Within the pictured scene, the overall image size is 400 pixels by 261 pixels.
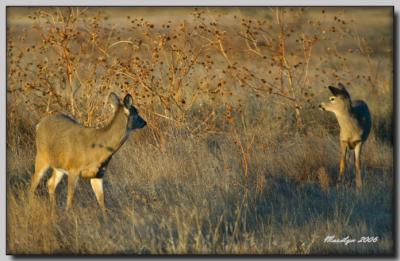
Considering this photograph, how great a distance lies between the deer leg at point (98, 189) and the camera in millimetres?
10383

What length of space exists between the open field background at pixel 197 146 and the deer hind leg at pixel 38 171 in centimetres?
15

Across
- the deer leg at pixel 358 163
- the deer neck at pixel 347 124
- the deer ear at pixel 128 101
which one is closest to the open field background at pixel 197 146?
the deer leg at pixel 358 163

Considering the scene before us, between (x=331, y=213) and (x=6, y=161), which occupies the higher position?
(x=6, y=161)

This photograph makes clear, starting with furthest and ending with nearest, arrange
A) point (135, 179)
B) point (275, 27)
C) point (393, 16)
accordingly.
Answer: point (275, 27) → point (135, 179) → point (393, 16)

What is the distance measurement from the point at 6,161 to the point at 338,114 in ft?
13.9

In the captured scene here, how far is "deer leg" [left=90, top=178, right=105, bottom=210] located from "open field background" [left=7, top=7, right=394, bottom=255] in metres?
0.15

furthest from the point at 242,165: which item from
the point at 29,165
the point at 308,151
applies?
the point at 29,165

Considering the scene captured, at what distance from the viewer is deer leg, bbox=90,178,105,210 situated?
10.4 meters

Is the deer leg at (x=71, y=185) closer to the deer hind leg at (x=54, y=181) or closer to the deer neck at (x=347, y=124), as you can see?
the deer hind leg at (x=54, y=181)

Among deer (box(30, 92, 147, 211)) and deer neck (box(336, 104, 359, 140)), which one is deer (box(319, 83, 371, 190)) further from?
deer (box(30, 92, 147, 211))

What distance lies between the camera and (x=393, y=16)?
10141 millimetres

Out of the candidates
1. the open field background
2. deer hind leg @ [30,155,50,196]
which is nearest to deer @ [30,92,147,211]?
deer hind leg @ [30,155,50,196]

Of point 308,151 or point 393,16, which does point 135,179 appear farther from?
point 393,16

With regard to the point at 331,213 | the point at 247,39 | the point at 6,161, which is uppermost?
the point at 247,39
